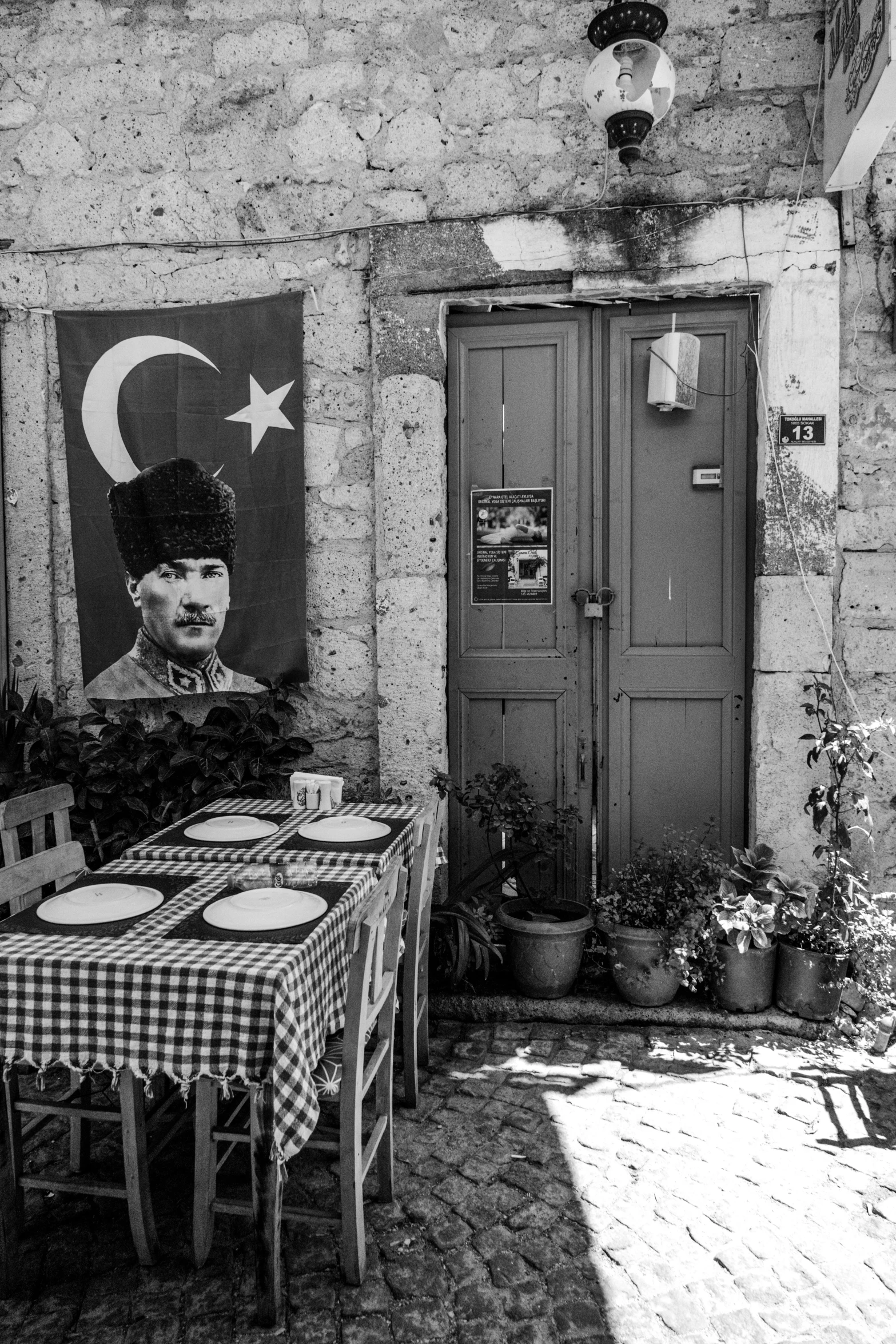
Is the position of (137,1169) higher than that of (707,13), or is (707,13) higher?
(707,13)

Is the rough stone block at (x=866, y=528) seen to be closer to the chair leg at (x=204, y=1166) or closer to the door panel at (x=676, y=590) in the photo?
the door panel at (x=676, y=590)

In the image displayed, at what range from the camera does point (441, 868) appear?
13.3 ft

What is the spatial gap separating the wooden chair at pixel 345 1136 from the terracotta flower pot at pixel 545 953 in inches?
51.0

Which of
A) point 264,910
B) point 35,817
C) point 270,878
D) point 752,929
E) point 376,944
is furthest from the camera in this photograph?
point 752,929

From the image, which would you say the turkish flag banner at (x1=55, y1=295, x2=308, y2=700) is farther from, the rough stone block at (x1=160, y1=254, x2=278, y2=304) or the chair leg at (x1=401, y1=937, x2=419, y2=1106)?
the chair leg at (x1=401, y1=937, x2=419, y2=1106)

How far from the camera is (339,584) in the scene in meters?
4.09

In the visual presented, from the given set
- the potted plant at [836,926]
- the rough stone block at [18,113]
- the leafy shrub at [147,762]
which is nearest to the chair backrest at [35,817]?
the leafy shrub at [147,762]

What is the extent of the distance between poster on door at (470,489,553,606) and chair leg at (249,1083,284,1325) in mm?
2456

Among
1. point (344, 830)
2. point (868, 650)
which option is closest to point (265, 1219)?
point (344, 830)

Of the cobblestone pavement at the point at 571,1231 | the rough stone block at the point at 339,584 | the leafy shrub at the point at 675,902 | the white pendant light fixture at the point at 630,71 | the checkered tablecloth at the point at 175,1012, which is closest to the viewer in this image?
the checkered tablecloth at the point at 175,1012

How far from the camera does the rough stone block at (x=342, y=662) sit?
13.4ft

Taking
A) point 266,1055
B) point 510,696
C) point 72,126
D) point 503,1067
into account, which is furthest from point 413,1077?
point 72,126

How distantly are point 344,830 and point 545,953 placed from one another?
1.11m

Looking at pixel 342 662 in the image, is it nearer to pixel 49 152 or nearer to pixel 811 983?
pixel 811 983
